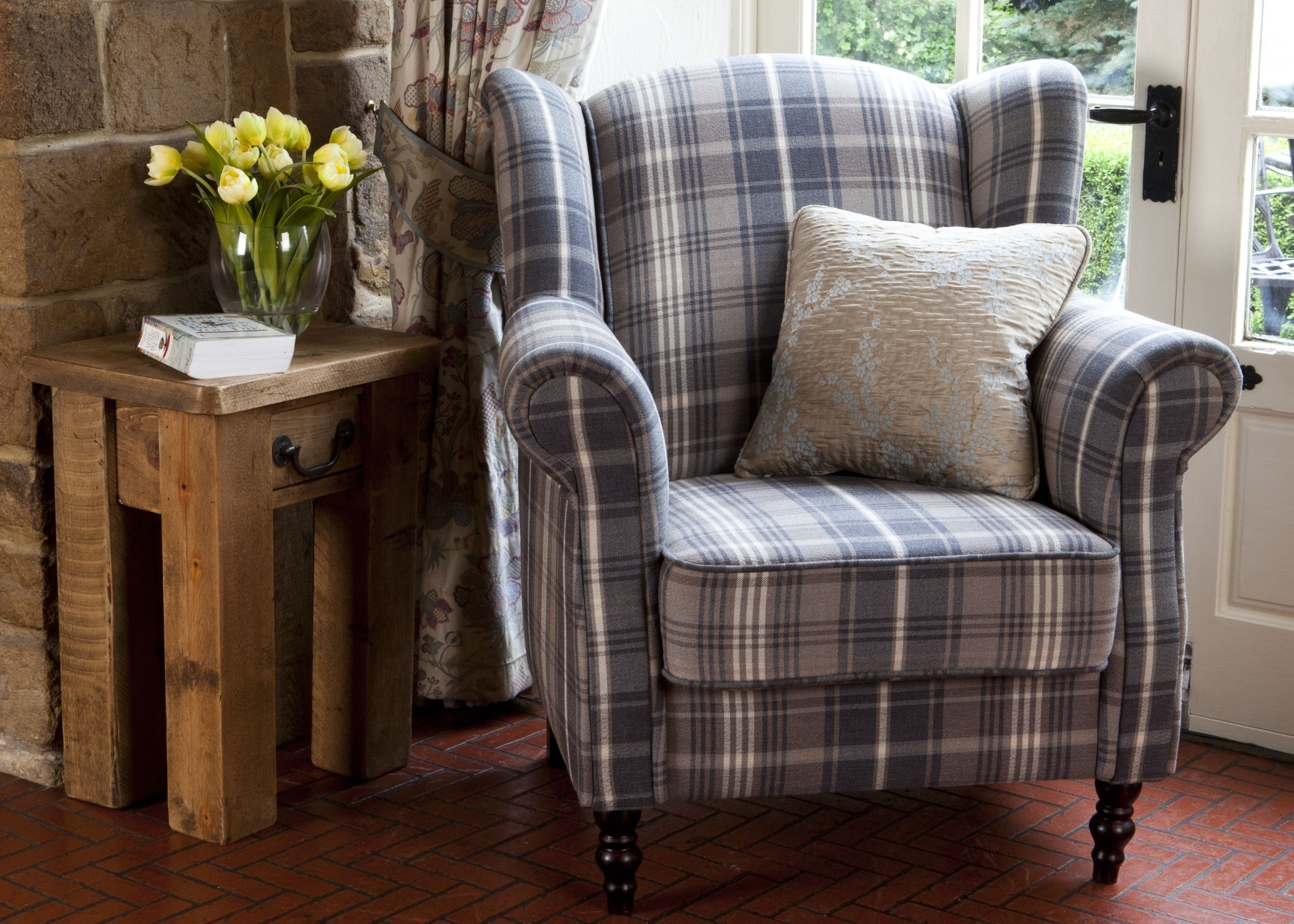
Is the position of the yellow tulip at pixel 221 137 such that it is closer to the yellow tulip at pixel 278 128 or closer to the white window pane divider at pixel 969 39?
the yellow tulip at pixel 278 128

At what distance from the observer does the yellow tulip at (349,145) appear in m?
2.08

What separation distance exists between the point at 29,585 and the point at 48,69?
735mm

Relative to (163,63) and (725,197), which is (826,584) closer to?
(725,197)

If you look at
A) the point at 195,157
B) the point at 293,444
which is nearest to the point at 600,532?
the point at 293,444

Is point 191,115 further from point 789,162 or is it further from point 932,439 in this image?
point 932,439

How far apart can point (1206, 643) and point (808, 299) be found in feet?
3.07

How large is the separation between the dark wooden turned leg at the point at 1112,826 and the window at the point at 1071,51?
94cm

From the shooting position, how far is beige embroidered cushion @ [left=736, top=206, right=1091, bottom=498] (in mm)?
1927

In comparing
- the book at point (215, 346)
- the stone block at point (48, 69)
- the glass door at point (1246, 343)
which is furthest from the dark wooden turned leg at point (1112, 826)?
the stone block at point (48, 69)

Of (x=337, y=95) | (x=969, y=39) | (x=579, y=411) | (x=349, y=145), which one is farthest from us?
(x=969, y=39)

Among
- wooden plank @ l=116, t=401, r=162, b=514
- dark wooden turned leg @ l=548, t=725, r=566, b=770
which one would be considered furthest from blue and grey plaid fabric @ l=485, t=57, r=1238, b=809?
wooden plank @ l=116, t=401, r=162, b=514

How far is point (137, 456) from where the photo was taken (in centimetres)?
193

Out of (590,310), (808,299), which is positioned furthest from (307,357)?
(808,299)

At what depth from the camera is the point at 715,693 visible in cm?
174
